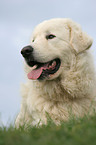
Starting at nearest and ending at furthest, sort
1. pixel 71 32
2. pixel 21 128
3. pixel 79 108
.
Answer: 1. pixel 21 128
2. pixel 79 108
3. pixel 71 32

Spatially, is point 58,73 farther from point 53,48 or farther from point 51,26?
point 51,26

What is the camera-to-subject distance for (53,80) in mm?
4562

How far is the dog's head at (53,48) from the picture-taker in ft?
14.1

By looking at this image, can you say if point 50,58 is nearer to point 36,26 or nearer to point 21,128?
point 36,26

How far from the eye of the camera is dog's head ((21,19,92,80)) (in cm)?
429

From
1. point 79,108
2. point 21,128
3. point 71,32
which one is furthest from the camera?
point 71,32

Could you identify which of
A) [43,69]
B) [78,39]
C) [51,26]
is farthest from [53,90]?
[51,26]

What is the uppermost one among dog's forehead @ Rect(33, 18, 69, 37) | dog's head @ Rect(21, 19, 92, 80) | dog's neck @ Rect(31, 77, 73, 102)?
dog's forehead @ Rect(33, 18, 69, 37)

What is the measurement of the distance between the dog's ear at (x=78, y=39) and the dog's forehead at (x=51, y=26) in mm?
153

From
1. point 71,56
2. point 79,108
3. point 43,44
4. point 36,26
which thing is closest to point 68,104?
point 79,108

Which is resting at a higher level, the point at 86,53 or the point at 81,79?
the point at 86,53

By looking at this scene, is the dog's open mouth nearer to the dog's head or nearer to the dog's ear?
the dog's head

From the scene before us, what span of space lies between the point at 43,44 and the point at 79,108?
137cm

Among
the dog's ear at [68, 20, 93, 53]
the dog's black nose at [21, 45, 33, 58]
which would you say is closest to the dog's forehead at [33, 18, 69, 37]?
the dog's ear at [68, 20, 93, 53]
